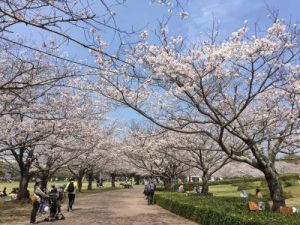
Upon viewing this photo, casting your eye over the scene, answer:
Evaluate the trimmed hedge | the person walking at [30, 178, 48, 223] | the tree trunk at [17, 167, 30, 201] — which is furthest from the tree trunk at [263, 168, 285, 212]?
the tree trunk at [17, 167, 30, 201]

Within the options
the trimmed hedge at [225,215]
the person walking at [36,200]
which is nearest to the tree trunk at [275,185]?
the trimmed hedge at [225,215]

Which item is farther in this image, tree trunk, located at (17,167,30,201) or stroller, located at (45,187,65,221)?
tree trunk, located at (17,167,30,201)

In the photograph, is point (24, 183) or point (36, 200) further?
point (24, 183)

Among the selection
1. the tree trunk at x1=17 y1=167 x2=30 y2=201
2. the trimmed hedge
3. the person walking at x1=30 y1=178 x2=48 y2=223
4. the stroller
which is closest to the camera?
the trimmed hedge

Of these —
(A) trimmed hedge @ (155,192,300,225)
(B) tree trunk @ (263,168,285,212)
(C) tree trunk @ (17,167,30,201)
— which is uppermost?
(C) tree trunk @ (17,167,30,201)

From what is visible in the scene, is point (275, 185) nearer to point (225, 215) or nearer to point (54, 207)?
point (225, 215)

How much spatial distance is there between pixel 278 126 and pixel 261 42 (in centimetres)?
709

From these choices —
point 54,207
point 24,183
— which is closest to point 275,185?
point 54,207

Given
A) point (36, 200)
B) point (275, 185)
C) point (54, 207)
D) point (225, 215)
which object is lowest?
point (225, 215)

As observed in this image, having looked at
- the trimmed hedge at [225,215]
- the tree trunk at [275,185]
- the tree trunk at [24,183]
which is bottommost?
the trimmed hedge at [225,215]

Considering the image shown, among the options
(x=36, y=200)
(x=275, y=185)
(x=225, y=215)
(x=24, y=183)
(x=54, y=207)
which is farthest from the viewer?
(x=24, y=183)

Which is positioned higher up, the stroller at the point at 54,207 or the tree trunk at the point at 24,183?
the tree trunk at the point at 24,183

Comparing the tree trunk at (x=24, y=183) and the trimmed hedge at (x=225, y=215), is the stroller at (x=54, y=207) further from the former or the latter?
the tree trunk at (x=24, y=183)

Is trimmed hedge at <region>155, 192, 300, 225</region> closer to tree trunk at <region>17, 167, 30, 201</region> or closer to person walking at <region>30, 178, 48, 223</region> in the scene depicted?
person walking at <region>30, 178, 48, 223</region>
